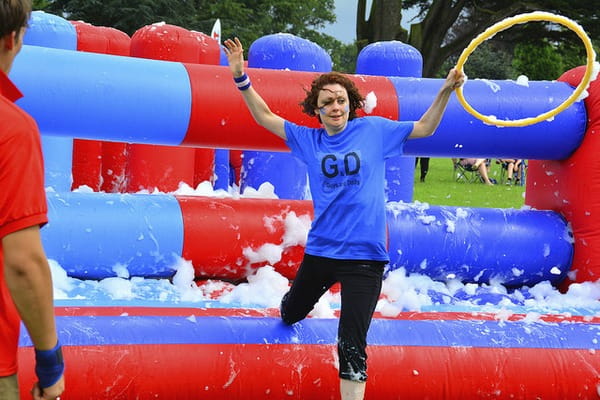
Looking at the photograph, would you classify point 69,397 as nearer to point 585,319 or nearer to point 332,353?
point 332,353

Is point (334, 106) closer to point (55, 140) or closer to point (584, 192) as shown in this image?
point (584, 192)

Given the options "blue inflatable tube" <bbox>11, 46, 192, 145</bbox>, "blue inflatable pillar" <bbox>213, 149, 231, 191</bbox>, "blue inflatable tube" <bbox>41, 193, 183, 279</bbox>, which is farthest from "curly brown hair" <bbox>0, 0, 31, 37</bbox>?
"blue inflatable pillar" <bbox>213, 149, 231, 191</bbox>

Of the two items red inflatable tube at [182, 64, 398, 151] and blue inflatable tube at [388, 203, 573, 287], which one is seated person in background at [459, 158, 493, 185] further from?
red inflatable tube at [182, 64, 398, 151]

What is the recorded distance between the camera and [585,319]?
3.23 meters

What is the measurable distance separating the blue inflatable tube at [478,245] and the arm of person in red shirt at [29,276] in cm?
253

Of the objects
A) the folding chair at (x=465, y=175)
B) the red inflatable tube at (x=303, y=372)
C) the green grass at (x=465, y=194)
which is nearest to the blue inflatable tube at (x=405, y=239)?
the red inflatable tube at (x=303, y=372)

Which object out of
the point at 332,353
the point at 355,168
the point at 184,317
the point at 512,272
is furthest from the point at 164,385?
the point at 512,272

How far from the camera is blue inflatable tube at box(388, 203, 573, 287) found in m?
3.73

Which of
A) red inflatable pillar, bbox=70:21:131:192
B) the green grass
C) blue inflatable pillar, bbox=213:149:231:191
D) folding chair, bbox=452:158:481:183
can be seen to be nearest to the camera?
red inflatable pillar, bbox=70:21:131:192

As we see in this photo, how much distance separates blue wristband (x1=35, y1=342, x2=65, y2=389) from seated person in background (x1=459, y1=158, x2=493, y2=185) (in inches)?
458

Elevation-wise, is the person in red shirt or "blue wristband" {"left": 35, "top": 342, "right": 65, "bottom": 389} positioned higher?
the person in red shirt

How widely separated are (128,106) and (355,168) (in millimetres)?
1267

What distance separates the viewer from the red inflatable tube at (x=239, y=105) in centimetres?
353

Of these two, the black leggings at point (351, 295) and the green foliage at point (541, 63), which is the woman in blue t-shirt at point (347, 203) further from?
the green foliage at point (541, 63)
